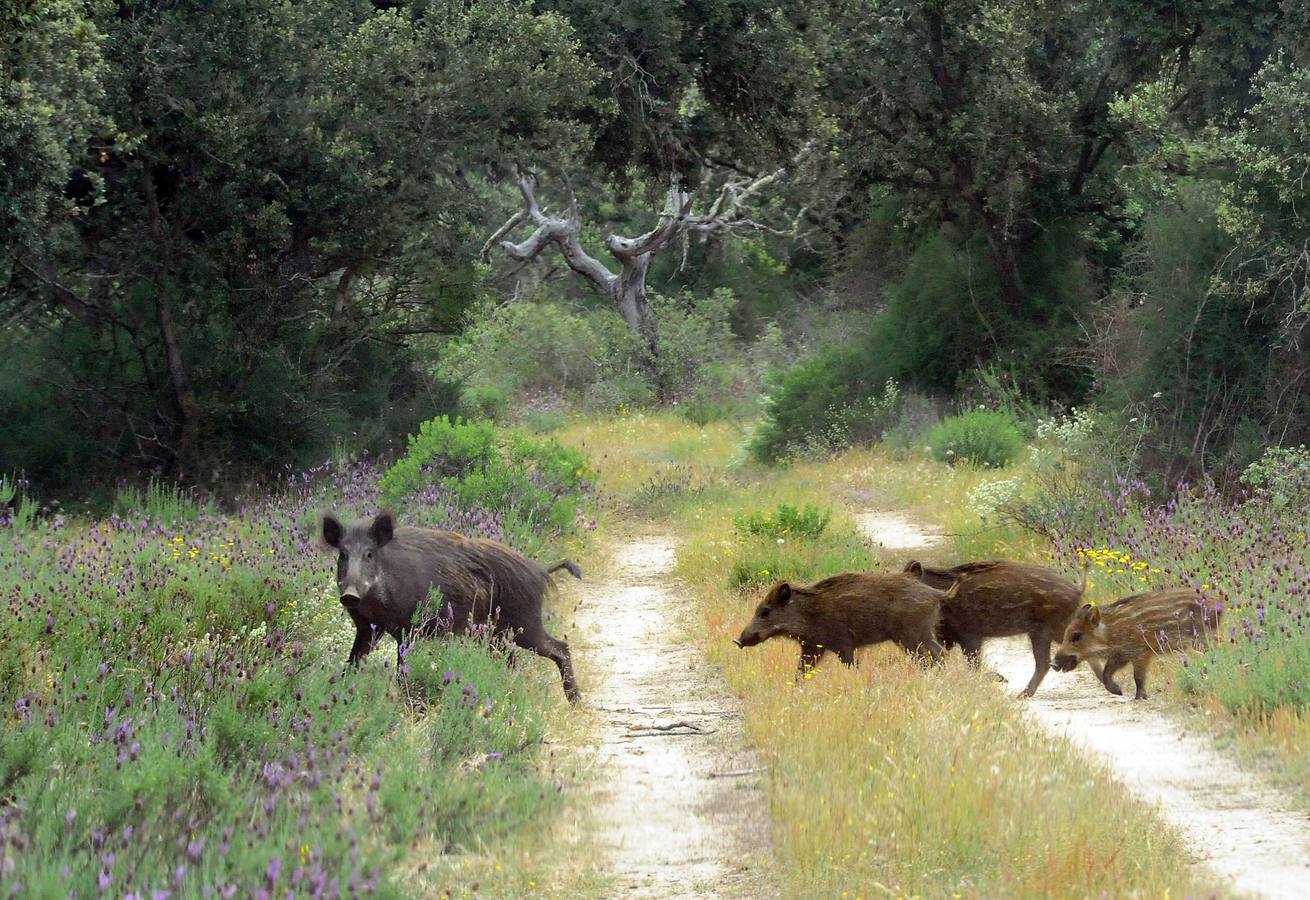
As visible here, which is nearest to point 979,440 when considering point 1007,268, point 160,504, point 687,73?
point 1007,268

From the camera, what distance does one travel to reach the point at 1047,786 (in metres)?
6.45

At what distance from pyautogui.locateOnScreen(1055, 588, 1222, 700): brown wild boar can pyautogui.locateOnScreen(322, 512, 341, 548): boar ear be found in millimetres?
4741

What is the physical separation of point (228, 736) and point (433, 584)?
8.17ft

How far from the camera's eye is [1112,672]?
9.70 m

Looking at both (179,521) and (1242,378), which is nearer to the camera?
(179,521)

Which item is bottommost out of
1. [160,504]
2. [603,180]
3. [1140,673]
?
[160,504]

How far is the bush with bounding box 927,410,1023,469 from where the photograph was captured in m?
21.5

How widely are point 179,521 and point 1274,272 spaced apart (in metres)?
11.1

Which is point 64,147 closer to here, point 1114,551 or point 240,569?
point 240,569

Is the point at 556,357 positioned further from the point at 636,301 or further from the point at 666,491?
the point at 666,491

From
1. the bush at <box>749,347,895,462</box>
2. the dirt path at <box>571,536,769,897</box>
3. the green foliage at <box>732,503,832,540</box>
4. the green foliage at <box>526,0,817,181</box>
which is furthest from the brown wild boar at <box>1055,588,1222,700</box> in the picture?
the bush at <box>749,347,895,462</box>

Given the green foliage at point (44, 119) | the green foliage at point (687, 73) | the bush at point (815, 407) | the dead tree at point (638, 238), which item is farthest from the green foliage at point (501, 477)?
the dead tree at point (638, 238)

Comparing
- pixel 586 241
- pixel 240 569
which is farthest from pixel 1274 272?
pixel 586 241

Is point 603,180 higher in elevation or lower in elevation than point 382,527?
higher
